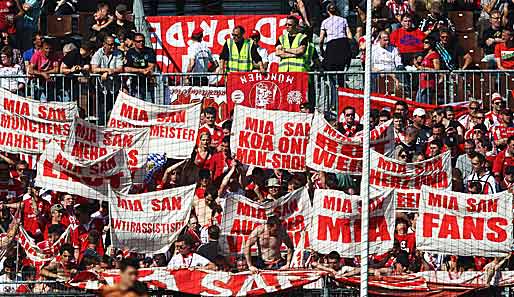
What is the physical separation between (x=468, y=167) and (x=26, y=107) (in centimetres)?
526

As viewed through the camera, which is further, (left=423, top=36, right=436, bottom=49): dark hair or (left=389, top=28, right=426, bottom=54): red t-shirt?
(left=389, top=28, right=426, bottom=54): red t-shirt

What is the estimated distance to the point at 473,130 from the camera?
18.9m

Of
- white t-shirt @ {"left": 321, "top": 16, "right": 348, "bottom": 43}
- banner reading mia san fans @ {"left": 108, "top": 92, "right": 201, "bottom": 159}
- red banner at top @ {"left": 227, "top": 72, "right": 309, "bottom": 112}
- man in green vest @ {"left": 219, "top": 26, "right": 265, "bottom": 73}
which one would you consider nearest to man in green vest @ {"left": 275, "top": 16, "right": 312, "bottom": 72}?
man in green vest @ {"left": 219, "top": 26, "right": 265, "bottom": 73}

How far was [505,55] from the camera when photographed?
2044 centimetres

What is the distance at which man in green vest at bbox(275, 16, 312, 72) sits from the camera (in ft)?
64.8

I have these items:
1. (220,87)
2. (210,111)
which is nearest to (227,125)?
(210,111)

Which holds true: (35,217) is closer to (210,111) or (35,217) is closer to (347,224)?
(210,111)

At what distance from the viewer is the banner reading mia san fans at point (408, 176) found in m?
18.3

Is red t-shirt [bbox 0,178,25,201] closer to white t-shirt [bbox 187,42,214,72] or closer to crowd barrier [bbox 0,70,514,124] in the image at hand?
crowd barrier [bbox 0,70,514,124]

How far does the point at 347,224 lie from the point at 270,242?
3.02 ft

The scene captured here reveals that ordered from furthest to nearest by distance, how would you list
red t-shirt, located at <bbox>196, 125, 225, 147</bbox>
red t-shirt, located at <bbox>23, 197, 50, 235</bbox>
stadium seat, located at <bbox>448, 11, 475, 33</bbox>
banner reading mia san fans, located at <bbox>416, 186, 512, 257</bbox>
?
stadium seat, located at <bbox>448, 11, 475, 33</bbox> → red t-shirt, located at <bbox>196, 125, 225, 147</bbox> → red t-shirt, located at <bbox>23, 197, 50, 235</bbox> → banner reading mia san fans, located at <bbox>416, 186, 512, 257</bbox>

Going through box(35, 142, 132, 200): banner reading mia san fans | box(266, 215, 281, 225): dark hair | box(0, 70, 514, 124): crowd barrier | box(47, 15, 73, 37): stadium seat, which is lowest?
box(266, 215, 281, 225): dark hair

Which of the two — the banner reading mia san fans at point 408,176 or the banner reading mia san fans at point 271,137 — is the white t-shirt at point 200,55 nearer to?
the banner reading mia san fans at point 271,137

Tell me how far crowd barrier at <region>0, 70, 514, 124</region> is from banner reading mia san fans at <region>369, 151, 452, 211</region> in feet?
3.40
